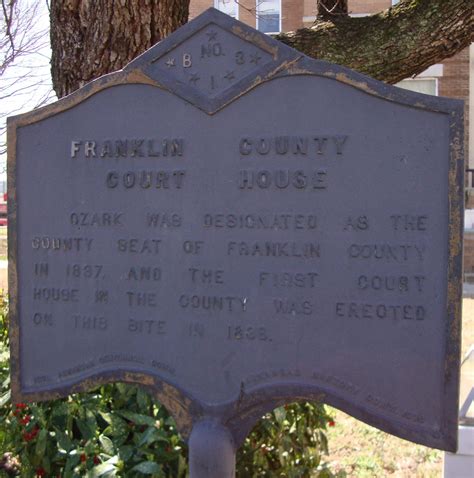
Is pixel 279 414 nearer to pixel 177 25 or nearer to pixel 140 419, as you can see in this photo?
pixel 140 419

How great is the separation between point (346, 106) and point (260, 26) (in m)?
15.7

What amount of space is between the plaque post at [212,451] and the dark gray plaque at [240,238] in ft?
0.16

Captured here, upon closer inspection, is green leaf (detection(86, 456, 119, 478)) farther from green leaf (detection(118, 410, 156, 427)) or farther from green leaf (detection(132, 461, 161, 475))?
green leaf (detection(118, 410, 156, 427))

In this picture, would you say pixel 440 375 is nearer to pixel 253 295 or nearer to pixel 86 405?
pixel 253 295

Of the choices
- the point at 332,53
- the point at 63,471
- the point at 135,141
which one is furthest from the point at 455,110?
the point at 63,471

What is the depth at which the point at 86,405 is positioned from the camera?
3.35 m

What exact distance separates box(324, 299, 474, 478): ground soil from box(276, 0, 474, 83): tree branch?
2179 millimetres

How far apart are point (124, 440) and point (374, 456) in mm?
1895

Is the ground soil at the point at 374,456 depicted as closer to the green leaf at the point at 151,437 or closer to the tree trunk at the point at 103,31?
the green leaf at the point at 151,437

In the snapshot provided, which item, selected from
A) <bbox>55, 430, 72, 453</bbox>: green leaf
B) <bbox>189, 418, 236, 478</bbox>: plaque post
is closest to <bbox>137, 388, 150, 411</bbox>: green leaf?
<bbox>55, 430, 72, 453</bbox>: green leaf

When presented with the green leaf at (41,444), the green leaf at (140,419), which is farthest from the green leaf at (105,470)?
the green leaf at (41,444)

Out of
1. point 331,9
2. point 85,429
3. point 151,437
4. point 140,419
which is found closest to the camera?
point 151,437

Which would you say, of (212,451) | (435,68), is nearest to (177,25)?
(212,451)

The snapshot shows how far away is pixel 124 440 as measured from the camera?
10.3 ft
